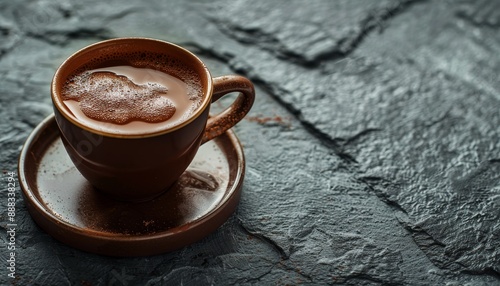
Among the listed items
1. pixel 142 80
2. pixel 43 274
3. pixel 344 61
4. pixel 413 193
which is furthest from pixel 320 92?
pixel 43 274

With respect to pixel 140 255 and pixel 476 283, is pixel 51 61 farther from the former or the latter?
pixel 476 283

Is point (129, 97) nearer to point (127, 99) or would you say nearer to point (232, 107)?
point (127, 99)

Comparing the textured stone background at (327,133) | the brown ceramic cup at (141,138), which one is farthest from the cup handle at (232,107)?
the textured stone background at (327,133)

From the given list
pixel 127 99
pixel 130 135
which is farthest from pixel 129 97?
pixel 130 135

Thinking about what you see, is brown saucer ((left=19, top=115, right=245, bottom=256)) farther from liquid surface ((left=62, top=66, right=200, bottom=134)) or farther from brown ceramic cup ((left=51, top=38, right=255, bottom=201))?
liquid surface ((left=62, top=66, right=200, bottom=134))

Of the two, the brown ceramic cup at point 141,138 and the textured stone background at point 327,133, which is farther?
the textured stone background at point 327,133

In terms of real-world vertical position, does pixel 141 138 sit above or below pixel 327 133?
above

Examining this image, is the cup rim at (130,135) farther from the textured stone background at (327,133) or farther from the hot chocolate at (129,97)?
the textured stone background at (327,133)
